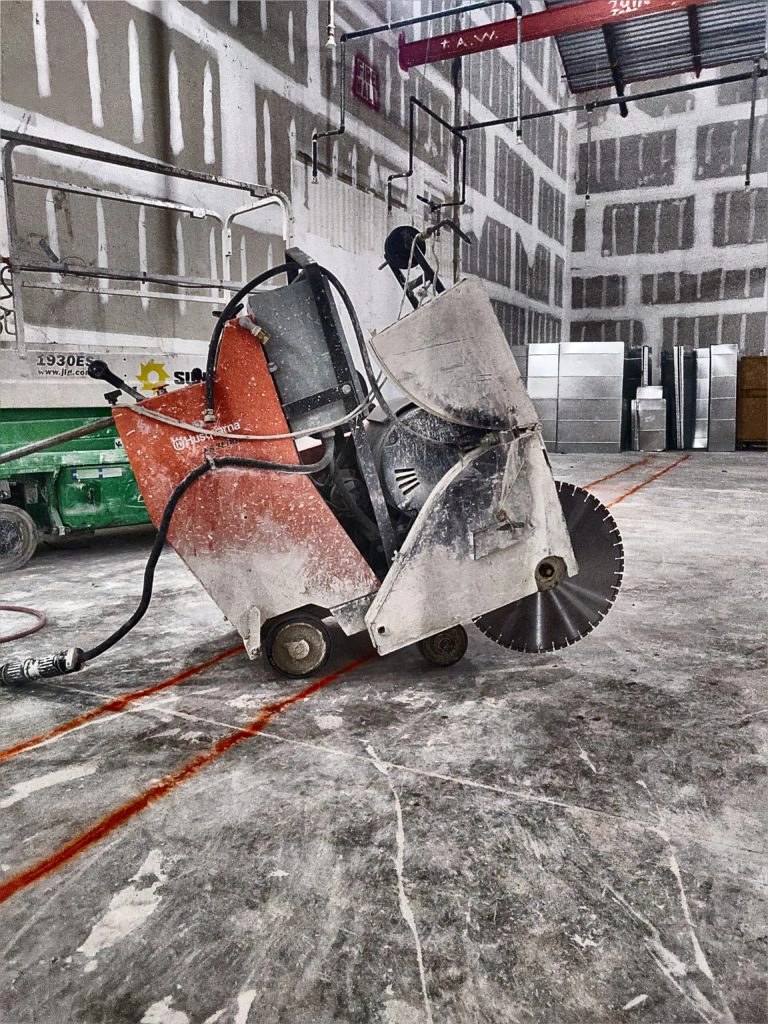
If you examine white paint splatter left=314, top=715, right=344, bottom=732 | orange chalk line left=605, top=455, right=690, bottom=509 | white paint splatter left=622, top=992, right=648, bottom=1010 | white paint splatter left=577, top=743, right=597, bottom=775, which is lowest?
white paint splatter left=622, top=992, right=648, bottom=1010

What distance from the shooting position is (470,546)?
7.11ft

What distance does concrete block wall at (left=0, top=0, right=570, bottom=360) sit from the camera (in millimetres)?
5047

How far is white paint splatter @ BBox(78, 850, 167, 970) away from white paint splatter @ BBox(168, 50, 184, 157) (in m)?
6.12

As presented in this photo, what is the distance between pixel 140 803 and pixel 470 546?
3.67ft

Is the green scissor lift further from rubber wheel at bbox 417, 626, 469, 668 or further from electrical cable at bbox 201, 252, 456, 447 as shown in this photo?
rubber wheel at bbox 417, 626, 469, 668

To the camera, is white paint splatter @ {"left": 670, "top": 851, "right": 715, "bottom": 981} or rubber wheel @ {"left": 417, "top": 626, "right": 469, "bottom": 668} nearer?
white paint splatter @ {"left": 670, "top": 851, "right": 715, "bottom": 981}

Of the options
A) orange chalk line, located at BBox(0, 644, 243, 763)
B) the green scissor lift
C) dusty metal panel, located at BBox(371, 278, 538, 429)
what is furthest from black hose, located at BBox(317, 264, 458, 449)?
the green scissor lift

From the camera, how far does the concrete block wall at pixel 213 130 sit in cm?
505

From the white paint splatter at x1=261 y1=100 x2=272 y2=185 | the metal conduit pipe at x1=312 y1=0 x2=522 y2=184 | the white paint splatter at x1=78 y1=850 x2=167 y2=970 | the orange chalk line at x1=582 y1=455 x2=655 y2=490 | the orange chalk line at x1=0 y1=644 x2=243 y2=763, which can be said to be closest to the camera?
the white paint splatter at x1=78 y1=850 x2=167 y2=970

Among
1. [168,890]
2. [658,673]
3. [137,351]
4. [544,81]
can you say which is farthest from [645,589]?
[544,81]

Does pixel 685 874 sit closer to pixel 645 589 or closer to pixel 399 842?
pixel 399 842

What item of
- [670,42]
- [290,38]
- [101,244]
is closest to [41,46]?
[101,244]

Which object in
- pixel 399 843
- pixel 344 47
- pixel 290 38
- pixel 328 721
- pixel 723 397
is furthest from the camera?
pixel 723 397

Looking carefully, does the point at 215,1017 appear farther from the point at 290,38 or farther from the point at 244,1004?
the point at 290,38
